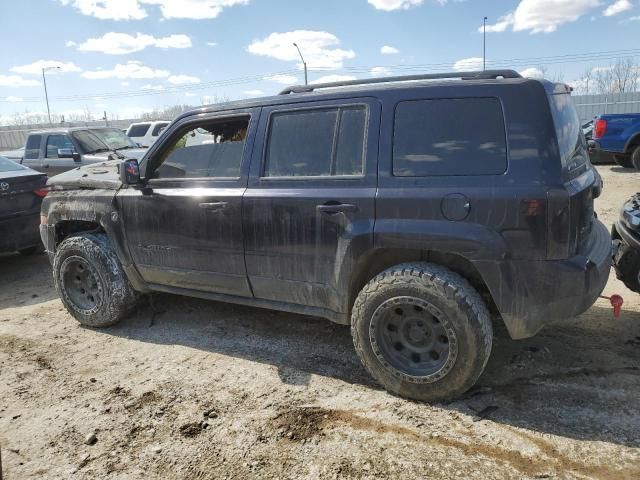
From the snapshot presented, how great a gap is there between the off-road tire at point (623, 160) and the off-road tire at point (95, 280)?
12.7 metres

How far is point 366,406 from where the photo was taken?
319 centimetres

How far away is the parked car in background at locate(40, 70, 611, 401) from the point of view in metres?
2.86

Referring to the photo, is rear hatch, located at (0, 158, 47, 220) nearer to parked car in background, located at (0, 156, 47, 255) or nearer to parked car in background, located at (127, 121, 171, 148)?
parked car in background, located at (0, 156, 47, 255)

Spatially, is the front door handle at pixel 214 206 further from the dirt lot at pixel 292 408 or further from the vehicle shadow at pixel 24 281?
the vehicle shadow at pixel 24 281

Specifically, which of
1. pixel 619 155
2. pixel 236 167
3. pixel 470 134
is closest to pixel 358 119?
pixel 470 134

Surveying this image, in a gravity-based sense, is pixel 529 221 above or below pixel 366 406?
above

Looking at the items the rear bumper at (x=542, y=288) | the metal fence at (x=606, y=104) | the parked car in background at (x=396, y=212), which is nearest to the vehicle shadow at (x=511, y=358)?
the parked car in background at (x=396, y=212)

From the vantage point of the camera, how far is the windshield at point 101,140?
35.3 ft

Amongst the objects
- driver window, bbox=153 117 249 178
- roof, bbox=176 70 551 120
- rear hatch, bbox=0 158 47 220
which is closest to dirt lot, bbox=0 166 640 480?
driver window, bbox=153 117 249 178

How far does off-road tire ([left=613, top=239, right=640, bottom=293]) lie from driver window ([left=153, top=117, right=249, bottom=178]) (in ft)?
9.87

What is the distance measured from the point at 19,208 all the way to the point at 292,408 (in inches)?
205

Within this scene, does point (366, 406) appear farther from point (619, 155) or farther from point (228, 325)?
point (619, 155)

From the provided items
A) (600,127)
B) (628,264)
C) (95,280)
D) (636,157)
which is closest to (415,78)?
(628,264)

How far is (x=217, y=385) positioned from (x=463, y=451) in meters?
1.69
